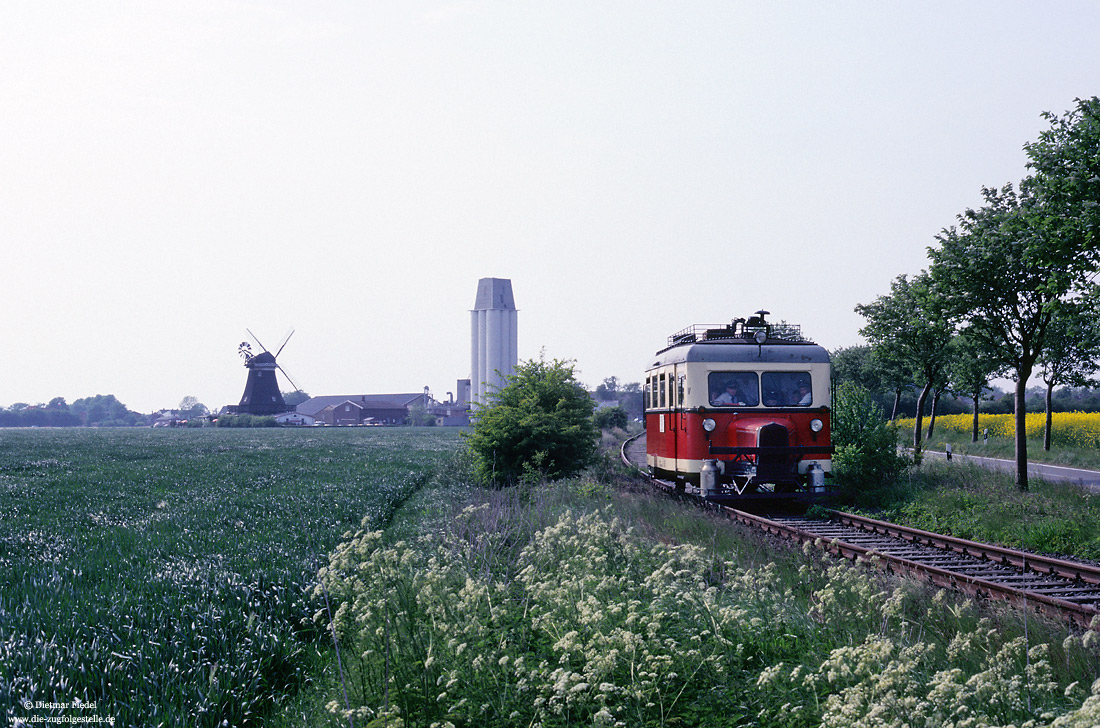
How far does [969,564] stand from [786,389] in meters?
5.37

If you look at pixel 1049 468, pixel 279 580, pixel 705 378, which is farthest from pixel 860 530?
pixel 1049 468

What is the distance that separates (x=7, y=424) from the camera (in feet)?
530

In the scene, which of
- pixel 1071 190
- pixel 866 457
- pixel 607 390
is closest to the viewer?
pixel 1071 190

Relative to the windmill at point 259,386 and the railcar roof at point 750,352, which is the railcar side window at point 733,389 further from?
the windmill at point 259,386

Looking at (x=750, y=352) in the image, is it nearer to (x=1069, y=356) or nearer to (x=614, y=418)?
(x=1069, y=356)

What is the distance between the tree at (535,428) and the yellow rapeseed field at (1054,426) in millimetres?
22639

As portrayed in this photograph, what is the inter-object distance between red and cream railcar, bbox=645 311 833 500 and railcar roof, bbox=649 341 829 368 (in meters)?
0.02

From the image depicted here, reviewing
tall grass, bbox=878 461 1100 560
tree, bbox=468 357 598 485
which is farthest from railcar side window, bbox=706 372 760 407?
tree, bbox=468 357 598 485

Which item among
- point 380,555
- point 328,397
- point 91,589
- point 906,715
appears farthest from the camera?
point 328,397

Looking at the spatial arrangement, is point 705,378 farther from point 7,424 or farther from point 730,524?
point 7,424

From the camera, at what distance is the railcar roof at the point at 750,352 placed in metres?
14.4

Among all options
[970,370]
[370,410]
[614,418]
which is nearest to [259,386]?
[370,410]

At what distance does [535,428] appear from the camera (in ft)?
57.9

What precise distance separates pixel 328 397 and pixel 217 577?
155 m
